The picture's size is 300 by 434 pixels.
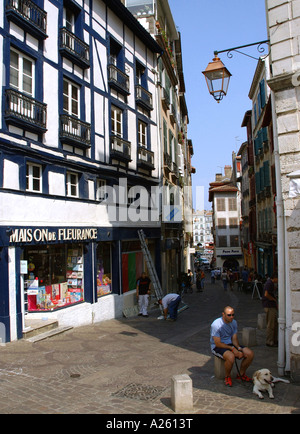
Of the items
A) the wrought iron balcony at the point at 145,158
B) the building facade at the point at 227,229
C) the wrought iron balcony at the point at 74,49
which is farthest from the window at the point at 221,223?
the wrought iron balcony at the point at 74,49

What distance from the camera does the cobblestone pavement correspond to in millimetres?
6172

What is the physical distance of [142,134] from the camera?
64.4 ft

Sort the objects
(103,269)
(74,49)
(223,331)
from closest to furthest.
→ (223,331)
(74,49)
(103,269)

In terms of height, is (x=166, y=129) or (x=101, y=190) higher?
(x=166, y=129)

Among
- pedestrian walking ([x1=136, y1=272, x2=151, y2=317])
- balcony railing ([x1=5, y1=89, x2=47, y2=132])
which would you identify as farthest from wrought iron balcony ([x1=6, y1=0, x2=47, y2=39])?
pedestrian walking ([x1=136, y1=272, x2=151, y2=317])

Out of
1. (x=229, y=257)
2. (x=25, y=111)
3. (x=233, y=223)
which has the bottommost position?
(x=229, y=257)

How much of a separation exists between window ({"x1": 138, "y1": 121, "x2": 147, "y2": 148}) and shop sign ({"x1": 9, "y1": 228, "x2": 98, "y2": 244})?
265 inches

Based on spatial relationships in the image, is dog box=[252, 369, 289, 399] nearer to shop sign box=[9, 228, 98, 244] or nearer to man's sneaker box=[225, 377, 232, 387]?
man's sneaker box=[225, 377, 232, 387]

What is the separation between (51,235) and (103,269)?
4.04 metres

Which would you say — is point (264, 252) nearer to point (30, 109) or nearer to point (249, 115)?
point (249, 115)

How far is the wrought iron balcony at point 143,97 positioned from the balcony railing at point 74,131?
200 inches

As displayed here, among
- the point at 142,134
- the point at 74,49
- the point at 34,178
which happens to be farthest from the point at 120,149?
the point at 34,178

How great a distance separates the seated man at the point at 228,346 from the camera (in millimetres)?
6949

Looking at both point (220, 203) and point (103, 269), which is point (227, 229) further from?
point (103, 269)
